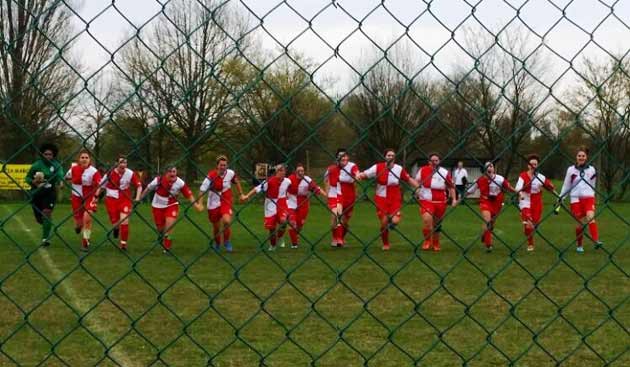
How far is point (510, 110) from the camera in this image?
11.5 ft

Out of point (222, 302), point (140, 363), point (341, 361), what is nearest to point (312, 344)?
point (341, 361)

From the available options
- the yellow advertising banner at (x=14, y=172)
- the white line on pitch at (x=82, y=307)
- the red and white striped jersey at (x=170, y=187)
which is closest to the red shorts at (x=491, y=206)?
the white line on pitch at (x=82, y=307)

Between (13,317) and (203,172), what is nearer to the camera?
(203,172)

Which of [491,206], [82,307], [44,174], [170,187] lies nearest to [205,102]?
[170,187]

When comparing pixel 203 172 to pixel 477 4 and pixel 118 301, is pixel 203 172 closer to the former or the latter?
pixel 477 4

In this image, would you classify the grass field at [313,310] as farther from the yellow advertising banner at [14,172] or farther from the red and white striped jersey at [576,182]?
the red and white striped jersey at [576,182]

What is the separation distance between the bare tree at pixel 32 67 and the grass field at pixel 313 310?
55 cm

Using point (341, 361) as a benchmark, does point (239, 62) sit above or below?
above

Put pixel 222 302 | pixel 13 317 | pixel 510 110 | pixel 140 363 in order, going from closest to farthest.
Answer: pixel 510 110, pixel 140 363, pixel 13 317, pixel 222 302

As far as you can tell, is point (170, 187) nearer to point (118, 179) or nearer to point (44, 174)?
point (118, 179)

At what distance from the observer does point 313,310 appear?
3.87 m

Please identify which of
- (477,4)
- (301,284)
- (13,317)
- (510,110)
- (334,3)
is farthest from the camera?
(301,284)

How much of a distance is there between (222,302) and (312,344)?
7.01ft

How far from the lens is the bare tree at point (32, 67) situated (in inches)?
107
